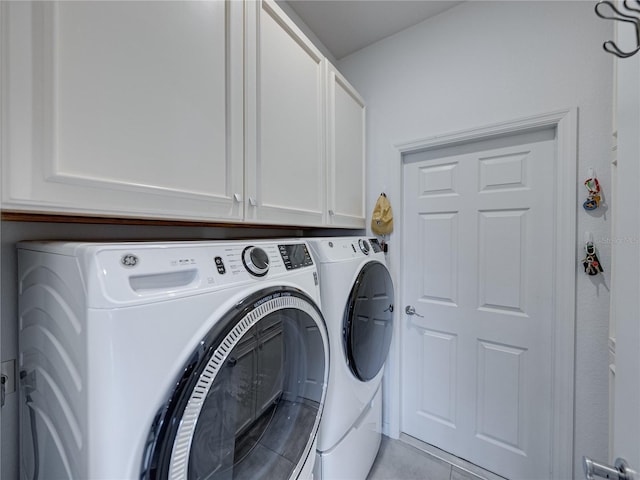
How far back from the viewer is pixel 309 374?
0.96 meters

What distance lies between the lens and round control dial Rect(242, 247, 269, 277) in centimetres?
76

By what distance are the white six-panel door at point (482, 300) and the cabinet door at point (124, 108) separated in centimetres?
140

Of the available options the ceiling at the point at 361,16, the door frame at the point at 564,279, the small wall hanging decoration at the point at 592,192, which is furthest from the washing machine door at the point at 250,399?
the ceiling at the point at 361,16

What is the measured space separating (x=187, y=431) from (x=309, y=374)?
49 cm

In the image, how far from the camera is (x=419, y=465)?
65.9 inches

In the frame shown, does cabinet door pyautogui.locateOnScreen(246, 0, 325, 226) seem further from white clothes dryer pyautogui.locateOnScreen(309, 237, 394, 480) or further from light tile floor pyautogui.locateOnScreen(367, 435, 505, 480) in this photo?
light tile floor pyautogui.locateOnScreen(367, 435, 505, 480)

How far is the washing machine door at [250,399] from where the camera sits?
536 millimetres

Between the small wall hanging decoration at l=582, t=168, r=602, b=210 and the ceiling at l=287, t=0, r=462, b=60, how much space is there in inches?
51.2

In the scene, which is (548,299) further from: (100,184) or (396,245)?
(100,184)

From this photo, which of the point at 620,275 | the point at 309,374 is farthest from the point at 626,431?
the point at 309,374

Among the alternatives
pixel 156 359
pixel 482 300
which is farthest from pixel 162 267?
pixel 482 300

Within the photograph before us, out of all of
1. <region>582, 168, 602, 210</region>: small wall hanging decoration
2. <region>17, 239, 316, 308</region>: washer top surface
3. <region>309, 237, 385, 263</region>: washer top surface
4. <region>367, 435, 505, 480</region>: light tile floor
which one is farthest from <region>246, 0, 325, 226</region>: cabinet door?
<region>367, 435, 505, 480</region>: light tile floor

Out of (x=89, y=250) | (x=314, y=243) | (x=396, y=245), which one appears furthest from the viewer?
(x=396, y=245)

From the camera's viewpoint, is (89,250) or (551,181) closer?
(89,250)
